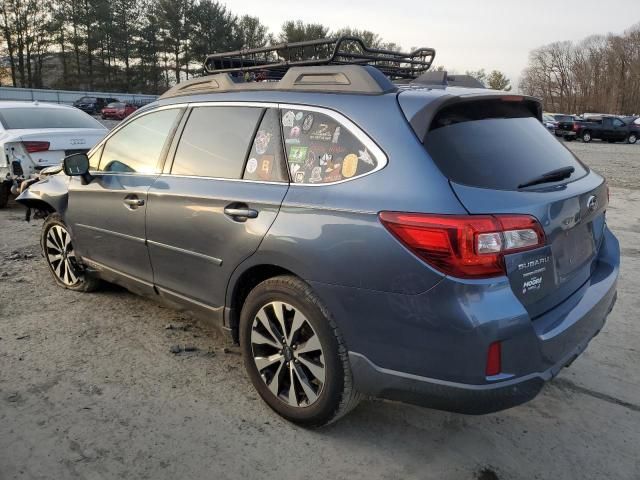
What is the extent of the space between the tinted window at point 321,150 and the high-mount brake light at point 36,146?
5.93 meters

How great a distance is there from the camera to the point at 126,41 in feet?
183

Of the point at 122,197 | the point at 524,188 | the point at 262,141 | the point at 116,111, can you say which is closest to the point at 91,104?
the point at 116,111

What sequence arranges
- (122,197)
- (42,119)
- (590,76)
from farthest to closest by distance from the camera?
(590,76), (42,119), (122,197)

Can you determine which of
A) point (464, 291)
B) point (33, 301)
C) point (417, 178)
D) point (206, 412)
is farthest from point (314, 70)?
point (33, 301)

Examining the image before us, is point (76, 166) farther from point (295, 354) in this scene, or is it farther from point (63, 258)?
point (295, 354)

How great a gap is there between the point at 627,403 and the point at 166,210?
10.0 ft

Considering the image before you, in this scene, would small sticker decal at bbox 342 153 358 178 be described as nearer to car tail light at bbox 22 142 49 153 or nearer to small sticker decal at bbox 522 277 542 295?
small sticker decal at bbox 522 277 542 295

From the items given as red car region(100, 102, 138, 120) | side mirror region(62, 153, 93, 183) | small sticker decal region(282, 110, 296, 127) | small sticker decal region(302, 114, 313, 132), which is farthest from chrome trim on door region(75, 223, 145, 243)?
red car region(100, 102, 138, 120)

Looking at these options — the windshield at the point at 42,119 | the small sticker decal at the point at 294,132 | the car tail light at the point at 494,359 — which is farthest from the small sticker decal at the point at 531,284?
the windshield at the point at 42,119

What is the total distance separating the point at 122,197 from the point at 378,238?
2268 millimetres

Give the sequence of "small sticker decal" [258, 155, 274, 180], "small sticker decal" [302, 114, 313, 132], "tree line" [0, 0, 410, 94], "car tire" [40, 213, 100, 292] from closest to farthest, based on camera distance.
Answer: "small sticker decal" [302, 114, 313, 132] → "small sticker decal" [258, 155, 274, 180] → "car tire" [40, 213, 100, 292] → "tree line" [0, 0, 410, 94]

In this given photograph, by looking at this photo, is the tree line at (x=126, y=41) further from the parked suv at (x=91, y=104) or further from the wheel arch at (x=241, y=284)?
the wheel arch at (x=241, y=284)

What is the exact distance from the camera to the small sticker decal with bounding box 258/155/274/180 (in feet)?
9.57

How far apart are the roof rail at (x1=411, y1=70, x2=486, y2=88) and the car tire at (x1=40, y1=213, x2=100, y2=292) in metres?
3.19
